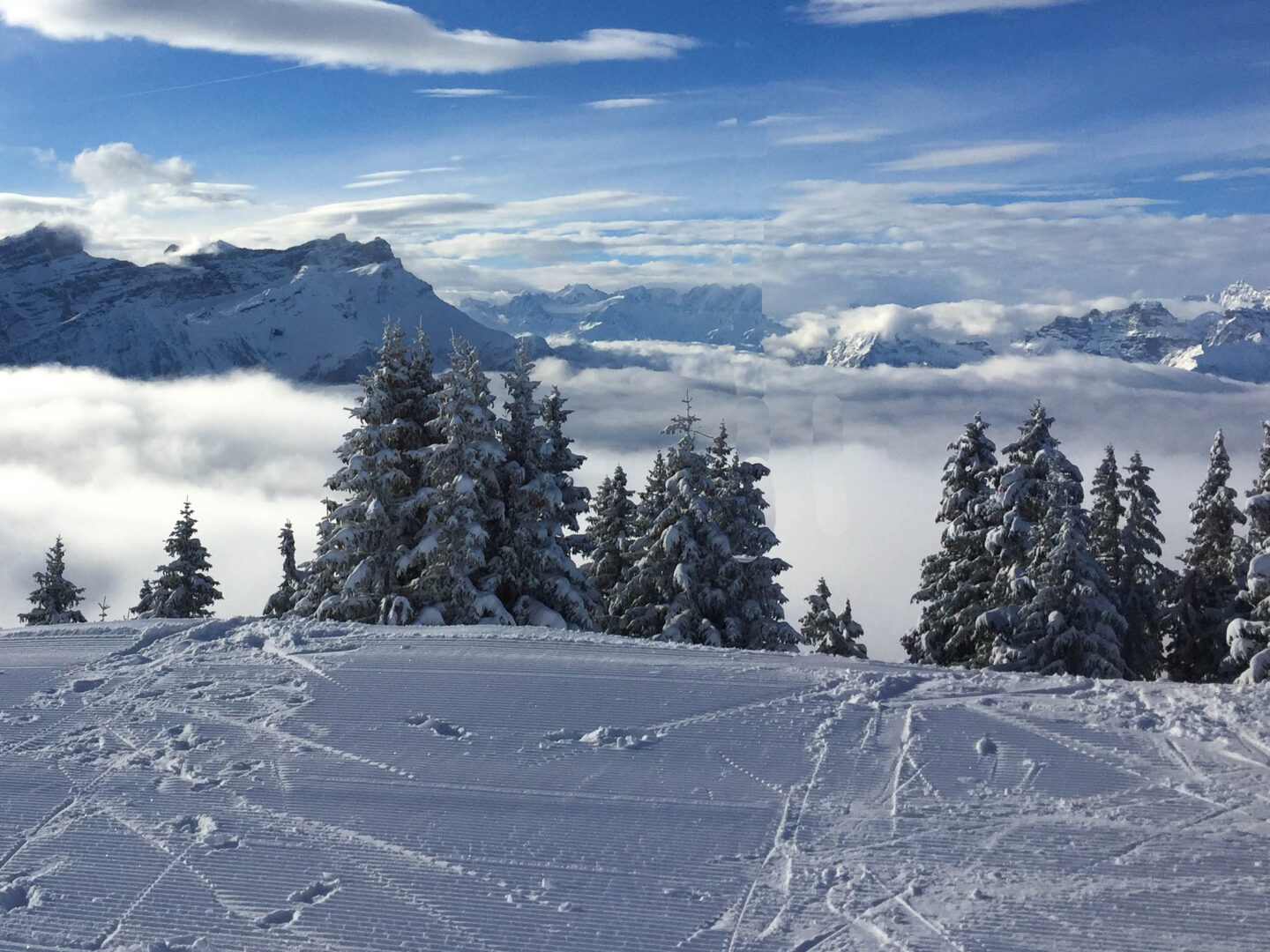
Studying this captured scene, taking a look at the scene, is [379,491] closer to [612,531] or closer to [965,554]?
[612,531]

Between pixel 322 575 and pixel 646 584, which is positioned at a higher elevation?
pixel 322 575

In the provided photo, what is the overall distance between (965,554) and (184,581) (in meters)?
23.3

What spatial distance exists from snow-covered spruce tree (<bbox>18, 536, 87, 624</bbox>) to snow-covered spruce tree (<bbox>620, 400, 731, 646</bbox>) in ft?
70.7

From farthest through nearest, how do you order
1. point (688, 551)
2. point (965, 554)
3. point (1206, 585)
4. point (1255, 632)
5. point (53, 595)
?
1. point (53, 595)
2. point (1206, 585)
3. point (965, 554)
4. point (688, 551)
5. point (1255, 632)

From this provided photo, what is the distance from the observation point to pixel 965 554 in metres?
25.2

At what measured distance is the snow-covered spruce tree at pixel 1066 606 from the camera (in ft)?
66.5

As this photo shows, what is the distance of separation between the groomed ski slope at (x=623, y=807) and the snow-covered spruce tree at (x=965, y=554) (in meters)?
12.7

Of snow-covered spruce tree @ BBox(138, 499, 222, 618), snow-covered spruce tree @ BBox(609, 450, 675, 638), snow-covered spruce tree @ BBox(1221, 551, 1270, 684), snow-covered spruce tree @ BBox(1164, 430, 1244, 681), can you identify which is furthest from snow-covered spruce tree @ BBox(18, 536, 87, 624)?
snow-covered spruce tree @ BBox(1164, 430, 1244, 681)

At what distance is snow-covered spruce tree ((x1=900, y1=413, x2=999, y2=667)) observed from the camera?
78.2 ft

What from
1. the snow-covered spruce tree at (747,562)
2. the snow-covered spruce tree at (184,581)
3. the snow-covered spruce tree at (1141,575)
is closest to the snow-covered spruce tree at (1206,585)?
the snow-covered spruce tree at (1141,575)

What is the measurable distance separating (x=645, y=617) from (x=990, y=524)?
28.9ft

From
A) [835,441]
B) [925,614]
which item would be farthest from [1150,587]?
[835,441]

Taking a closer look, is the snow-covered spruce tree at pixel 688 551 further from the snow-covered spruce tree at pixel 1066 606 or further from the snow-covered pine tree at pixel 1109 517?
the snow-covered pine tree at pixel 1109 517

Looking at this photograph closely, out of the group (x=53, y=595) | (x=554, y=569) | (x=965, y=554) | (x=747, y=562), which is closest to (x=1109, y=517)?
(x=965, y=554)
